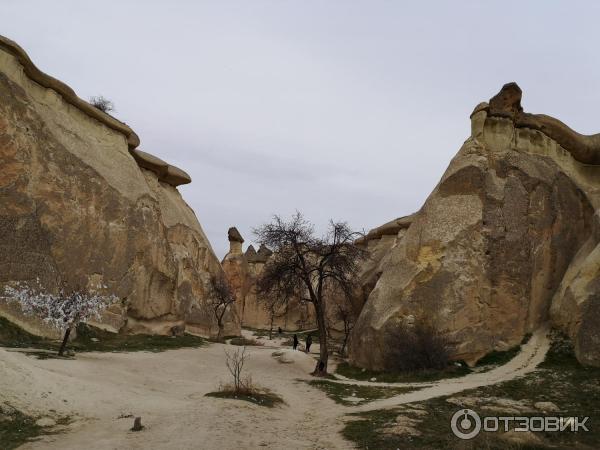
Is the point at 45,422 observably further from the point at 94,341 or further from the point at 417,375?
the point at 94,341

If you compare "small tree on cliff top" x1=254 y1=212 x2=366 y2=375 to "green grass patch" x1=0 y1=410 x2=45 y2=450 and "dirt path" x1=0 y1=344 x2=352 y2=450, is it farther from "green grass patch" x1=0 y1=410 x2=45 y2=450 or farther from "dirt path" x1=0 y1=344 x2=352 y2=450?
"green grass patch" x1=0 y1=410 x2=45 y2=450

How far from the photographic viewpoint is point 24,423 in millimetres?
6688

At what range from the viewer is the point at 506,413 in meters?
8.34

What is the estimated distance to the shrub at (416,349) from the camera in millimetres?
13273

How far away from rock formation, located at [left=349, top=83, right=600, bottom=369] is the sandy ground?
194cm

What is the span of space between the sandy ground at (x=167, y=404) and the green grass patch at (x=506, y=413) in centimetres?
44

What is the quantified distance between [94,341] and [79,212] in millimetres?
5172

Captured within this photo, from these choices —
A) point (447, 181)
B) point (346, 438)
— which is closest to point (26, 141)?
point (447, 181)

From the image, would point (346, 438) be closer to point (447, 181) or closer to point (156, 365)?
point (156, 365)

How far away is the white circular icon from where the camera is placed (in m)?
6.85

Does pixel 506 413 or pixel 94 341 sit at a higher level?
pixel 506 413

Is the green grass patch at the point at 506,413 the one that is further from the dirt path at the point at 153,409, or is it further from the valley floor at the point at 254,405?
the dirt path at the point at 153,409

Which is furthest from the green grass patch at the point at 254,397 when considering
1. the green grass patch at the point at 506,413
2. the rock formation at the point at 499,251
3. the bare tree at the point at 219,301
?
the bare tree at the point at 219,301

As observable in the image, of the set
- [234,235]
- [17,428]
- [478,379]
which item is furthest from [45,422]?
[234,235]
